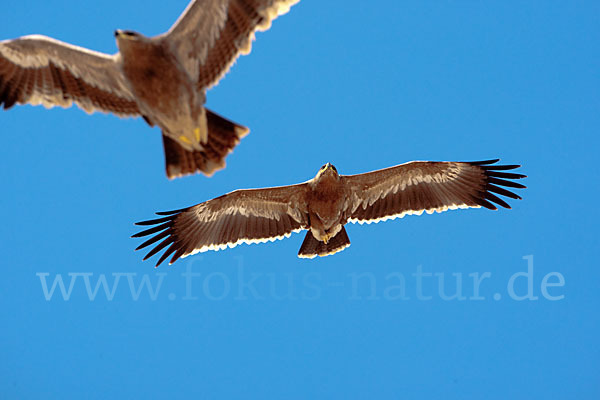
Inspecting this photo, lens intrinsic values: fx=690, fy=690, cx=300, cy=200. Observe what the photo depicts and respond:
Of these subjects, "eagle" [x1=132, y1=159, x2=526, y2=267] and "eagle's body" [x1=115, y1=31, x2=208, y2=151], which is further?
→ "eagle" [x1=132, y1=159, x2=526, y2=267]

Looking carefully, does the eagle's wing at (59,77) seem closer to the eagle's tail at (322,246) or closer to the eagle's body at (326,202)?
the eagle's body at (326,202)

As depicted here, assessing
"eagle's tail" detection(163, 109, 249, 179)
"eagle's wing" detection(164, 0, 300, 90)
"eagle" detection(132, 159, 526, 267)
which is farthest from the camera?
"eagle" detection(132, 159, 526, 267)

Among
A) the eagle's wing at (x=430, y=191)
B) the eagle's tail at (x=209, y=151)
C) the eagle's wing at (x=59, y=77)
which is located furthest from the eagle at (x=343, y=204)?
the eagle's wing at (x=59, y=77)

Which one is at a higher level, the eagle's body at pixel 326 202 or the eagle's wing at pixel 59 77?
the eagle's wing at pixel 59 77

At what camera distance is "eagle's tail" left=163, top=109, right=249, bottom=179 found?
816 centimetres

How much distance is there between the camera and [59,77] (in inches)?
332

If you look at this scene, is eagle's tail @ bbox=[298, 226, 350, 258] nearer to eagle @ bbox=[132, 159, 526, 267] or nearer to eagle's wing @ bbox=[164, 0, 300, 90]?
eagle @ bbox=[132, 159, 526, 267]

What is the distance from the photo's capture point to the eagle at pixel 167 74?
25.3 feet

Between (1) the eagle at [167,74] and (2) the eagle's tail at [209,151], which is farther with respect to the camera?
(2) the eagle's tail at [209,151]

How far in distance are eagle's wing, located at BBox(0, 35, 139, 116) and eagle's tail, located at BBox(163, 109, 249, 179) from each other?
0.85m

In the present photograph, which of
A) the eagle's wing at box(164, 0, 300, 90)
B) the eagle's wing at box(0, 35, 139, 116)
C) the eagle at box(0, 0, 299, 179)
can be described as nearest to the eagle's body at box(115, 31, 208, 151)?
the eagle at box(0, 0, 299, 179)

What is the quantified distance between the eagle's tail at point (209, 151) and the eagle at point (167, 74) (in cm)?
1

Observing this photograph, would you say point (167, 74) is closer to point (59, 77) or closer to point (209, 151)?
point (209, 151)

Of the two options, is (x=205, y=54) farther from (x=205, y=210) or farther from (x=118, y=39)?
(x=205, y=210)
